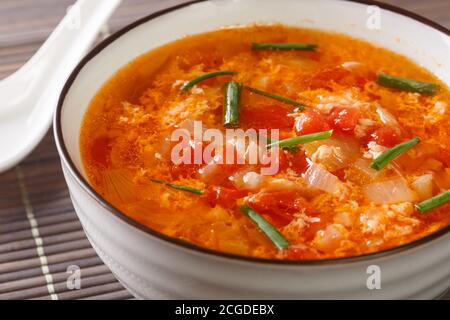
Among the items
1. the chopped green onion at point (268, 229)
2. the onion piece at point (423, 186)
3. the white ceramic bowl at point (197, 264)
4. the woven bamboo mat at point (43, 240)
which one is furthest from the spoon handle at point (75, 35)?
the onion piece at point (423, 186)

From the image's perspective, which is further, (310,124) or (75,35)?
(75,35)

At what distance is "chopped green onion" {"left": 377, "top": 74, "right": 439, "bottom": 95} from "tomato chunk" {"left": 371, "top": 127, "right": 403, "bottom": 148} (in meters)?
0.25

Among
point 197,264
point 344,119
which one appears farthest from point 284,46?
point 197,264

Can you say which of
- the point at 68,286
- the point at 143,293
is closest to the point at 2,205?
the point at 68,286

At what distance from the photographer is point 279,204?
5.31 ft

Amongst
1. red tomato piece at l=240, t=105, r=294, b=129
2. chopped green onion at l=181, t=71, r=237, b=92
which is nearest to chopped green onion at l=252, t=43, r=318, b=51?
chopped green onion at l=181, t=71, r=237, b=92

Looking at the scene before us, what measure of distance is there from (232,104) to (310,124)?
0.74ft

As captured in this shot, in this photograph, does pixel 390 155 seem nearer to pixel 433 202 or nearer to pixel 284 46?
pixel 433 202

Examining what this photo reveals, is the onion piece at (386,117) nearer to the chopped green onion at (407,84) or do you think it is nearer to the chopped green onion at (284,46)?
the chopped green onion at (407,84)

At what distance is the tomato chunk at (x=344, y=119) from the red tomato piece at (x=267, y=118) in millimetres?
109

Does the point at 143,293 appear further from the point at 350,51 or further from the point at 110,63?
the point at 350,51

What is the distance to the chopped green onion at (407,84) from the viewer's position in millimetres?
2043

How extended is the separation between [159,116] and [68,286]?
0.51 m
